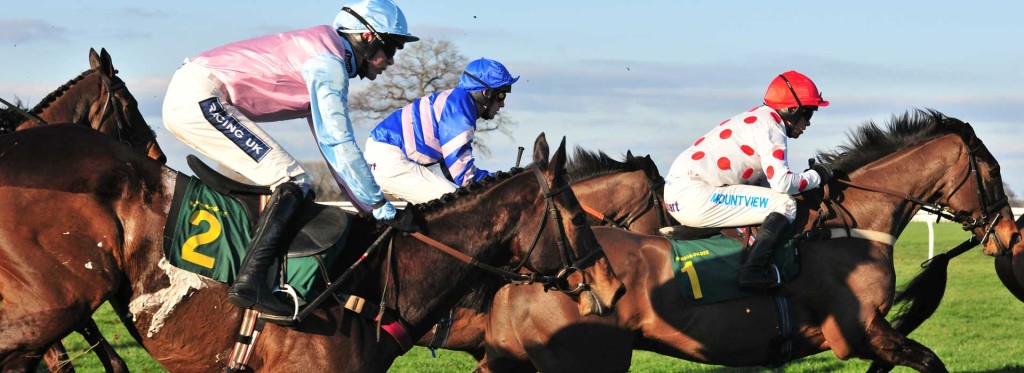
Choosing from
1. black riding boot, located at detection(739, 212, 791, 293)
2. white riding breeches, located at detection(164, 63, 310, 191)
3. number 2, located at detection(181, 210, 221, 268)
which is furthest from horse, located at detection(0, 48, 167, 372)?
black riding boot, located at detection(739, 212, 791, 293)

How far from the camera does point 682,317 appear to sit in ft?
20.5

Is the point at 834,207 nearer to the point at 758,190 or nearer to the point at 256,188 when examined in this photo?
the point at 758,190

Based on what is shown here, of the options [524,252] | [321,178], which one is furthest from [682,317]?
[321,178]

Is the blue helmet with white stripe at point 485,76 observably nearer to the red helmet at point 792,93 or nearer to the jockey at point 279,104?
the red helmet at point 792,93

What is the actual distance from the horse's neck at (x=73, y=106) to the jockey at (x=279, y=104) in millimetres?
3190

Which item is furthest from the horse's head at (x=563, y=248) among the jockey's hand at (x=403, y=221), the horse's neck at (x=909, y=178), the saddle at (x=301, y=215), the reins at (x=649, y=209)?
the reins at (x=649, y=209)

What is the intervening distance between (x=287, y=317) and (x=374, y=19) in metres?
1.31

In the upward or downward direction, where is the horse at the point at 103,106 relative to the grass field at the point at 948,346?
upward

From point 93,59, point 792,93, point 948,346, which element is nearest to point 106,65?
point 93,59

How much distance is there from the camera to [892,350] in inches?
252

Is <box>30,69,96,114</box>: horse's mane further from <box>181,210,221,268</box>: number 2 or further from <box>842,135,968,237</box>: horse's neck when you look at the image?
<box>842,135,968,237</box>: horse's neck

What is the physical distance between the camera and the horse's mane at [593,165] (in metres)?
8.10

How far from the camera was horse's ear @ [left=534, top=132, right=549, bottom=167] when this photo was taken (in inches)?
189

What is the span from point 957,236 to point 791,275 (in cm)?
2083
